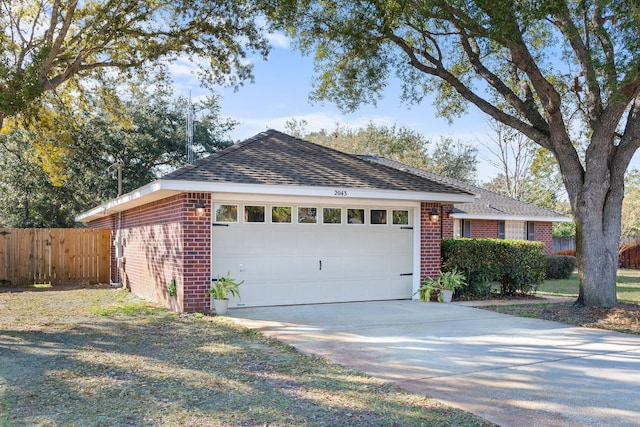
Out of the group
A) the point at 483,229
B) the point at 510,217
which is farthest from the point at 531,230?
the point at 483,229

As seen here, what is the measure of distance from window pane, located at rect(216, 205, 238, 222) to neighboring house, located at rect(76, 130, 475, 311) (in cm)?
2

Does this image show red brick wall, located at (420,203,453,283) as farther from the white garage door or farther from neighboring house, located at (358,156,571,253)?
neighboring house, located at (358,156,571,253)

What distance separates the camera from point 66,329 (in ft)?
28.4

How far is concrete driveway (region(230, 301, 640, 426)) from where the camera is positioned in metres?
4.74

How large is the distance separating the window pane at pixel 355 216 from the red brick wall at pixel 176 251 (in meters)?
3.22

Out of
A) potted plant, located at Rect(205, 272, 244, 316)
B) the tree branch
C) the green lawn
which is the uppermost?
the tree branch

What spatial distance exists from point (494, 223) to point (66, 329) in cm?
1818

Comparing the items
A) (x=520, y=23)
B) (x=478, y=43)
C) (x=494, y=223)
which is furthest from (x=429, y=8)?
(x=494, y=223)

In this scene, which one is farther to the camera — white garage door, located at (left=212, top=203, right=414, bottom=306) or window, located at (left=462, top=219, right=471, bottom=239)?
window, located at (left=462, top=219, right=471, bottom=239)

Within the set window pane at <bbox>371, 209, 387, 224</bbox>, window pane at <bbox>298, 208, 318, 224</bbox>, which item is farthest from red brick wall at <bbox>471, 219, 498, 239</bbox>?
window pane at <bbox>298, 208, 318, 224</bbox>

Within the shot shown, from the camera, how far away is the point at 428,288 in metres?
11.9

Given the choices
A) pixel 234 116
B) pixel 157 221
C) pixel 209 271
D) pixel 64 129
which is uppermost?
pixel 234 116

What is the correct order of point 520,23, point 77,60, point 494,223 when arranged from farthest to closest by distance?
point 494,223 → point 77,60 → point 520,23

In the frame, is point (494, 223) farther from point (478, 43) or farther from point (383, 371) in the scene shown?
point (383, 371)
